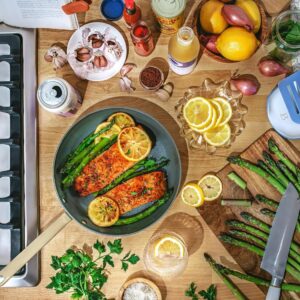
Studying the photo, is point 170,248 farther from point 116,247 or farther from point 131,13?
point 131,13

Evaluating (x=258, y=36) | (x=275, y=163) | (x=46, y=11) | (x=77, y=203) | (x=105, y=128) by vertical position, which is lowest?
(x=77, y=203)

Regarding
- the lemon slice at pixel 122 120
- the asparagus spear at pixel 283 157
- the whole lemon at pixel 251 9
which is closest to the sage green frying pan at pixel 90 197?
the lemon slice at pixel 122 120

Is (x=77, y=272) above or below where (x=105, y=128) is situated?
below

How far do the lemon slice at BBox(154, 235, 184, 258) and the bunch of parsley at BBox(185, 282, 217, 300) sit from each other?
0.12m

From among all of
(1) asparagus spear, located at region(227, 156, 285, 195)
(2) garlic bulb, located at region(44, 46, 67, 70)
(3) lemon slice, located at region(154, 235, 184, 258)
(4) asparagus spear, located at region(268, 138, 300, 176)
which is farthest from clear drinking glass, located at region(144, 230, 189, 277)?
(2) garlic bulb, located at region(44, 46, 67, 70)

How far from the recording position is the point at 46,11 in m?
1.55

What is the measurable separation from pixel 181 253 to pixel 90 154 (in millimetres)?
475

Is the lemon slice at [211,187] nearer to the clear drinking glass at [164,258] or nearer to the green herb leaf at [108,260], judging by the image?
the clear drinking glass at [164,258]

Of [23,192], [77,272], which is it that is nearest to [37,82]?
[23,192]

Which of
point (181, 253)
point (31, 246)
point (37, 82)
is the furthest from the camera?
point (37, 82)

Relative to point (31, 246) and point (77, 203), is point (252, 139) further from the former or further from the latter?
point (31, 246)

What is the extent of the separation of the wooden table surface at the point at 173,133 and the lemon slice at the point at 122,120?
6cm

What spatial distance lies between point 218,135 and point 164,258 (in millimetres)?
466

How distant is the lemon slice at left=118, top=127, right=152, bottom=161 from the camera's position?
158cm
